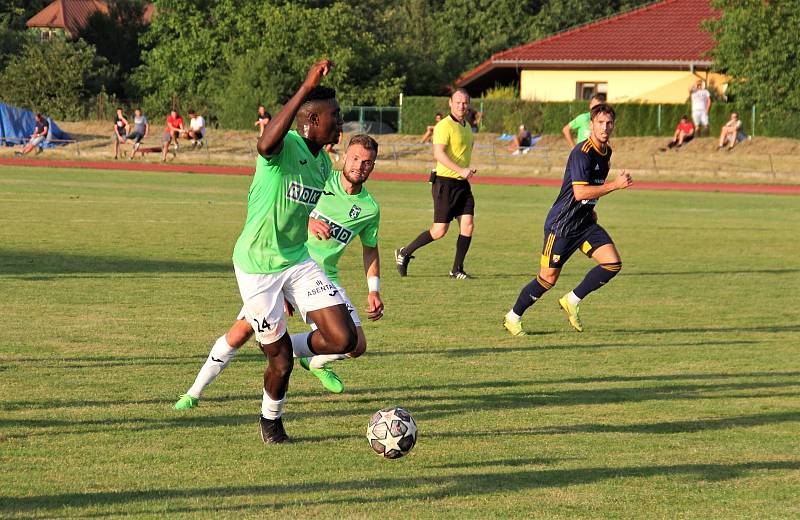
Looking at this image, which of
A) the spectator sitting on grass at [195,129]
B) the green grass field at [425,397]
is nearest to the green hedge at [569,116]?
the spectator sitting on grass at [195,129]

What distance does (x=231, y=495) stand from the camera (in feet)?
19.3

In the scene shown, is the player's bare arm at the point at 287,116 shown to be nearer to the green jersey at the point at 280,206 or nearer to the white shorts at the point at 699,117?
the green jersey at the point at 280,206

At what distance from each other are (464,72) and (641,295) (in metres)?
55.1

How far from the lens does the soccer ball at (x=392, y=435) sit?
21.4 ft

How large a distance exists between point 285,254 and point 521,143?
127ft

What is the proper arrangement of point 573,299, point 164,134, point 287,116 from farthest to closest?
1. point 164,134
2. point 573,299
3. point 287,116

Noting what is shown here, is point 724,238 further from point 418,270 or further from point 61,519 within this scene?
point 61,519

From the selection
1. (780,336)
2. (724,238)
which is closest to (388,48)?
(724,238)

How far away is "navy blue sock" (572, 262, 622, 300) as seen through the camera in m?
11.5

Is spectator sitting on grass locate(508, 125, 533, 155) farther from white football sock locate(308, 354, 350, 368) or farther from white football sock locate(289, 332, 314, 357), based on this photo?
white football sock locate(289, 332, 314, 357)

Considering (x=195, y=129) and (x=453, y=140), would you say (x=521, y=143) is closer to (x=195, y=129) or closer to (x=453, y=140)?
(x=195, y=129)

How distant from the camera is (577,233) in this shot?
37.8ft

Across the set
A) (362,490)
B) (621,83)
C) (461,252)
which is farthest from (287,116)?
(621,83)

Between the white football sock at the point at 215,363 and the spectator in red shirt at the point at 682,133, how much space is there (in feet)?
A: 125
